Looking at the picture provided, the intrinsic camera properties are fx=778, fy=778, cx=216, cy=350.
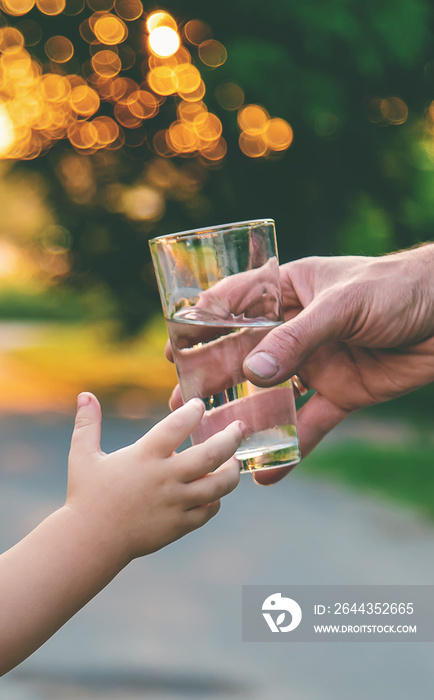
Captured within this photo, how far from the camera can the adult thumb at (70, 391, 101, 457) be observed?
5.88 feet

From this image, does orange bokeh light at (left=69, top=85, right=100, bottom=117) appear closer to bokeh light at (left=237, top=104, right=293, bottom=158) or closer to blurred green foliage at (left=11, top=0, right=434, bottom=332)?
blurred green foliage at (left=11, top=0, right=434, bottom=332)

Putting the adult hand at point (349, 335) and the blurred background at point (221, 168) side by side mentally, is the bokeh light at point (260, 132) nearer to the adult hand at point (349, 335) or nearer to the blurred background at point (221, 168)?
the blurred background at point (221, 168)

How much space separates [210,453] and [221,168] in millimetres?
7101

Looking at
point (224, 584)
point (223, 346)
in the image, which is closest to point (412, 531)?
point (224, 584)

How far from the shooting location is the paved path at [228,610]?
3275 millimetres

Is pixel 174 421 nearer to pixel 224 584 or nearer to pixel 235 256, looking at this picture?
pixel 235 256

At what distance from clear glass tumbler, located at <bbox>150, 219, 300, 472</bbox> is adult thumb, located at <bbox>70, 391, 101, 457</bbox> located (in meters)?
0.22

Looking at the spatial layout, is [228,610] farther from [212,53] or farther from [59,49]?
[59,49]

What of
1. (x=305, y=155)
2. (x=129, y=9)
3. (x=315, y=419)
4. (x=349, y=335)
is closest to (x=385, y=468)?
(x=305, y=155)

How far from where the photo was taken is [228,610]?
3957 millimetres

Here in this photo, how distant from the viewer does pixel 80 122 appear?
8.87 meters

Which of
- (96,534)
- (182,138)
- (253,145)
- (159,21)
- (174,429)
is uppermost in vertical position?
(159,21)

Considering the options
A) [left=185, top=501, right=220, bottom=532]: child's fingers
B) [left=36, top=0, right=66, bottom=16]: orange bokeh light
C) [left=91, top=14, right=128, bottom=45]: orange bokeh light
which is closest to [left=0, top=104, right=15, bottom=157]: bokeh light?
[left=36, top=0, right=66, bottom=16]: orange bokeh light

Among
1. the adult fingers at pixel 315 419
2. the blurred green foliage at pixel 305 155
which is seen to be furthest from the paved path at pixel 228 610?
the blurred green foliage at pixel 305 155
